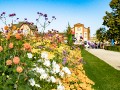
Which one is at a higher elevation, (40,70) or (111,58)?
(40,70)

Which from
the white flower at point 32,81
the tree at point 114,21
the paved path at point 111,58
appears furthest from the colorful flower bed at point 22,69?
the tree at point 114,21

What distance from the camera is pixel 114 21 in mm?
59781

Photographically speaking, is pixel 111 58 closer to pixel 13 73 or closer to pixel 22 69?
pixel 13 73

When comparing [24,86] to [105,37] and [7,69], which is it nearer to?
[7,69]

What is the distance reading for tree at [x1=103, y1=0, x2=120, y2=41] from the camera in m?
58.9

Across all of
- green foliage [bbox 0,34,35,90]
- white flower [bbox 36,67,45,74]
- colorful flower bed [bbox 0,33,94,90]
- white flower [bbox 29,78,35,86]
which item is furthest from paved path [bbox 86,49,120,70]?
white flower [bbox 29,78,35,86]

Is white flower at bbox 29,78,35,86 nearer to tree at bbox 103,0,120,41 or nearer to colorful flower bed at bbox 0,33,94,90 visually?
colorful flower bed at bbox 0,33,94,90

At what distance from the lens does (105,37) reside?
62.7 m

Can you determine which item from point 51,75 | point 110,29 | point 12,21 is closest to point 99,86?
point 12,21

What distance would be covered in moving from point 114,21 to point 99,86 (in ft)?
163

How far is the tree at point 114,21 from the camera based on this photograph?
5888cm

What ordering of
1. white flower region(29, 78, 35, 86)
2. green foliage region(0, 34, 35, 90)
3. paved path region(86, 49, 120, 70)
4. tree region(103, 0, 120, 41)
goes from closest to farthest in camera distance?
green foliage region(0, 34, 35, 90)
white flower region(29, 78, 35, 86)
paved path region(86, 49, 120, 70)
tree region(103, 0, 120, 41)

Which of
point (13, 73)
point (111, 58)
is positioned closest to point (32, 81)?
point (13, 73)

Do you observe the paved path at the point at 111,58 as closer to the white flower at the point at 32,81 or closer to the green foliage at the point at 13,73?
the green foliage at the point at 13,73
